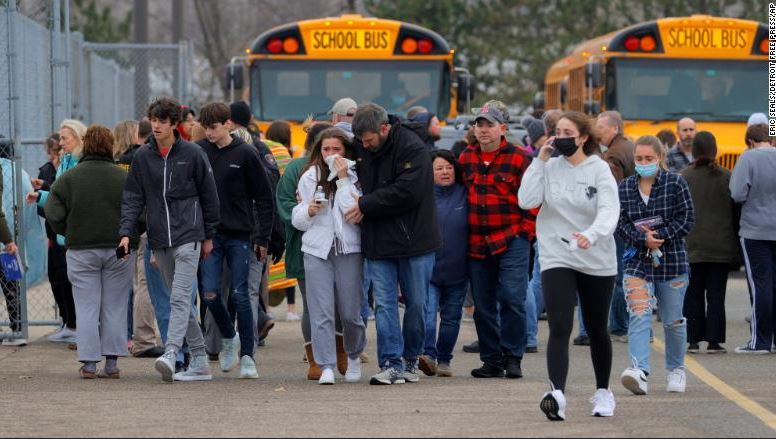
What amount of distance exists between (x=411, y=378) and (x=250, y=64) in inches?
402

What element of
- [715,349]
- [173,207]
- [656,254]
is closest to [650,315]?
[656,254]

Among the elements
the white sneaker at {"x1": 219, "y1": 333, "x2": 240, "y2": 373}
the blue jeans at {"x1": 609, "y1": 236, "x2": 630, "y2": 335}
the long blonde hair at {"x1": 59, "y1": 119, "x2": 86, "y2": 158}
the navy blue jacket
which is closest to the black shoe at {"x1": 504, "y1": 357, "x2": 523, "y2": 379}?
the navy blue jacket

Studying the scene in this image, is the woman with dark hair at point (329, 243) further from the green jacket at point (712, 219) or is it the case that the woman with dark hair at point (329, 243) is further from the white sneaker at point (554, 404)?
the green jacket at point (712, 219)

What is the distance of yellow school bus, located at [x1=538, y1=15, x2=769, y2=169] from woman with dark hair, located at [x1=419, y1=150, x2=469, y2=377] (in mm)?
9468

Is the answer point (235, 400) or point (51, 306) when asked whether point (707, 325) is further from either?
point (51, 306)

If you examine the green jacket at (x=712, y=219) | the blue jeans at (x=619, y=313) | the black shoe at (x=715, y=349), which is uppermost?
the green jacket at (x=712, y=219)

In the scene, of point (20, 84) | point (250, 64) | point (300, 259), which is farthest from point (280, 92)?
point (300, 259)

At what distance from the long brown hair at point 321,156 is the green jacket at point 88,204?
1368 millimetres

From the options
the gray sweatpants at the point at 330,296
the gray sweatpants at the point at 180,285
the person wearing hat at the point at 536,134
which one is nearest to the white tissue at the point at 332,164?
the gray sweatpants at the point at 330,296

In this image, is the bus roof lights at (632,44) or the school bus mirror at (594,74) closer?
the school bus mirror at (594,74)

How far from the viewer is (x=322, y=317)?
10.4 metres

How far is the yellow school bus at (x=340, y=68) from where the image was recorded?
65.9 feet

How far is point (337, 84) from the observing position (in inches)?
790

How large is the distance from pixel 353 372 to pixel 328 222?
3.28 ft
